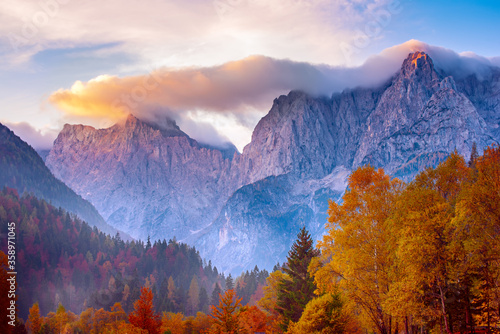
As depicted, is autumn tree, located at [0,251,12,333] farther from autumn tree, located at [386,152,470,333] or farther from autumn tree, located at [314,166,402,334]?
autumn tree, located at [386,152,470,333]

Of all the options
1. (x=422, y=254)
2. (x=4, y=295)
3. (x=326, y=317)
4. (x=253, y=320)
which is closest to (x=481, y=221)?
(x=422, y=254)

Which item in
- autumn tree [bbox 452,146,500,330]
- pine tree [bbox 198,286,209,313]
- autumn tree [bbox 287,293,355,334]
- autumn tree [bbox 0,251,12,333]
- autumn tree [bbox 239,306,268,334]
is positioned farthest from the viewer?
pine tree [bbox 198,286,209,313]

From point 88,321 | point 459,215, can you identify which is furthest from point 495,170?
point 88,321

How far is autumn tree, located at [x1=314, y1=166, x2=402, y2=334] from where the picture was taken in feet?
137

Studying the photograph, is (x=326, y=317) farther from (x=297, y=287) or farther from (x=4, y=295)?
(x=4, y=295)

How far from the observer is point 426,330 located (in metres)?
50.4

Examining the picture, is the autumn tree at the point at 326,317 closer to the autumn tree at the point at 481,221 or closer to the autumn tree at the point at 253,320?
the autumn tree at the point at 481,221

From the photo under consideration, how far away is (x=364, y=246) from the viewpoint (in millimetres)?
42469

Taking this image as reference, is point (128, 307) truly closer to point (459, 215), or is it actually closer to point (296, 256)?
point (296, 256)

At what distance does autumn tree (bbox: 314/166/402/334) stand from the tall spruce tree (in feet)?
48.4

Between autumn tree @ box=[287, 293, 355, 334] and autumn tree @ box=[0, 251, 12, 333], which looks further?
autumn tree @ box=[0, 251, 12, 333]

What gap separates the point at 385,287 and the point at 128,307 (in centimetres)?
15298

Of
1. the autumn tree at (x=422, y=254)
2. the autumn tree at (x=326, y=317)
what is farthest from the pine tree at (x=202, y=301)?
the autumn tree at (x=422, y=254)

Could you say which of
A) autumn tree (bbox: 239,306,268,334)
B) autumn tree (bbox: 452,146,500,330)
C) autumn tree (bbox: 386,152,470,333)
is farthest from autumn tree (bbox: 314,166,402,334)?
autumn tree (bbox: 239,306,268,334)
